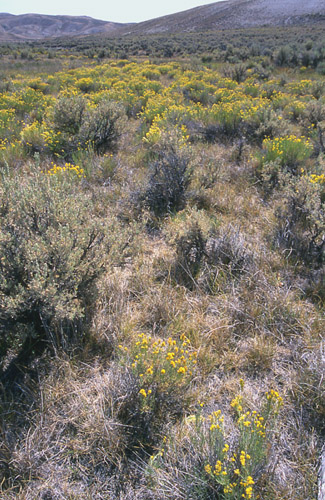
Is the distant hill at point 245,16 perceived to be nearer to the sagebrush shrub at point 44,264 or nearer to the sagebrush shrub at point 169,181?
the sagebrush shrub at point 169,181

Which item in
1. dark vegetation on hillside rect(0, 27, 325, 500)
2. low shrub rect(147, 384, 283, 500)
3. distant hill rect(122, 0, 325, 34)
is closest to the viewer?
low shrub rect(147, 384, 283, 500)

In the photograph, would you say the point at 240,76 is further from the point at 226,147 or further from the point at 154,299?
the point at 154,299

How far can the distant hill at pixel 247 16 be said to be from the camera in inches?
1746

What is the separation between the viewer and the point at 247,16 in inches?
2040

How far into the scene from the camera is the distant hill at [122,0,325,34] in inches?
1746

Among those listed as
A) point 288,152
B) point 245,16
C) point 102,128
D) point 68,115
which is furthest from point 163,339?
point 245,16

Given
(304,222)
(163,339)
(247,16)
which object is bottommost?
(163,339)

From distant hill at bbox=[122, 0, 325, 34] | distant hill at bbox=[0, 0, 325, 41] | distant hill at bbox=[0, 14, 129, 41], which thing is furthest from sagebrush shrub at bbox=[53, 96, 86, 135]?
distant hill at bbox=[0, 14, 129, 41]

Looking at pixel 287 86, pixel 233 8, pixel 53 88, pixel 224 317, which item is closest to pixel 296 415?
pixel 224 317

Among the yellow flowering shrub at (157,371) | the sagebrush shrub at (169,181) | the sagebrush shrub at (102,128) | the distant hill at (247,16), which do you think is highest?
the distant hill at (247,16)

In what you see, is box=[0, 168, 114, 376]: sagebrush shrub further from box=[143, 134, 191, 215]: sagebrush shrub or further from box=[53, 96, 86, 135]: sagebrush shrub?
box=[53, 96, 86, 135]: sagebrush shrub

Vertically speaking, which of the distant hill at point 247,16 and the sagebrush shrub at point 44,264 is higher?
the distant hill at point 247,16

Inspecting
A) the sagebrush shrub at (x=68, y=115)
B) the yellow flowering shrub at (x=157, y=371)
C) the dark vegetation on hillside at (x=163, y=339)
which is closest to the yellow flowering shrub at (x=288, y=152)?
the dark vegetation on hillside at (x=163, y=339)

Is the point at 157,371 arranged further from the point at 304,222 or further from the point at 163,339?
the point at 304,222
